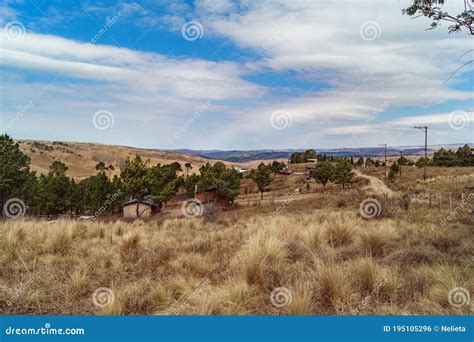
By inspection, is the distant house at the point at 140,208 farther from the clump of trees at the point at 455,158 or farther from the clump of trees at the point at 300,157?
the clump of trees at the point at 300,157

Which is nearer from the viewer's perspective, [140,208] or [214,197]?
[140,208]

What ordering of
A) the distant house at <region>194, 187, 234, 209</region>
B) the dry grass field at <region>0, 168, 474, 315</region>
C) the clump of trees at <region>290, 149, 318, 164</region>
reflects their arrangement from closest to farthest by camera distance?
1. the dry grass field at <region>0, 168, 474, 315</region>
2. the distant house at <region>194, 187, 234, 209</region>
3. the clump of trees at <region>290, 149, 318, 164</region>

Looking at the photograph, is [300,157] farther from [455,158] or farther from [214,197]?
[214,197]

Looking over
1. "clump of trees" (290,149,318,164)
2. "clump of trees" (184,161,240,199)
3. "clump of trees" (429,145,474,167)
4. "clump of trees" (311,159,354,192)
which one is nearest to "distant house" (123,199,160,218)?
"clump of trees" (184,161,240,199)

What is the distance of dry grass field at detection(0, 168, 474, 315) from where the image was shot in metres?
4.93

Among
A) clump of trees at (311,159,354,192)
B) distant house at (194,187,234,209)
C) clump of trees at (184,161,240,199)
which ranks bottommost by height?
distant house at (194,187,234,209)

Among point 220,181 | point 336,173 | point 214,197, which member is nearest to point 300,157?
point 336,173

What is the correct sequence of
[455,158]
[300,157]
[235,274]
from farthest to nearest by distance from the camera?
1. [300,157]
2. [455,158]
3. [235,274]

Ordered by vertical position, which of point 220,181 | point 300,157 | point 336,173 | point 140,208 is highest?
point 300,157

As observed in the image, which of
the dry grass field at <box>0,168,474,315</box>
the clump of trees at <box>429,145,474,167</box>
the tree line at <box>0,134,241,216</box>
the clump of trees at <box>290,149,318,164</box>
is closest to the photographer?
the dry grass field at <box>0,168,474,315</box>

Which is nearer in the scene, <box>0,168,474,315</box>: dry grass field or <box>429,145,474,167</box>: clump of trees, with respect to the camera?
<box>0,168,474,315</box>: dry grass field

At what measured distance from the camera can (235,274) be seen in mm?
6105

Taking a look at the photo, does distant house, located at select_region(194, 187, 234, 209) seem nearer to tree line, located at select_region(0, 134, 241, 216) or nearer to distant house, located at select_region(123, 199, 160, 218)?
Answer: tree line, located at select_region(0, 134, 241, 216)

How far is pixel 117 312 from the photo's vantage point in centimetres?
470
